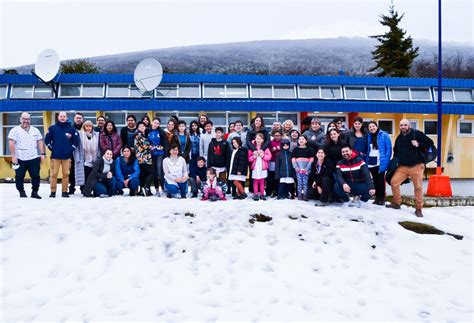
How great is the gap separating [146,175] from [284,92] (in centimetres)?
1173

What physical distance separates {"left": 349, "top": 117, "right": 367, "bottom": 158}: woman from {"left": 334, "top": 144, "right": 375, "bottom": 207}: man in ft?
1.96

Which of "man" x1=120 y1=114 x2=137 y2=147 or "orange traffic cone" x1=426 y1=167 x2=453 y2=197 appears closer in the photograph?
"man" x1=120 y1=114 x2=137 y2=147

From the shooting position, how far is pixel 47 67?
16609mm

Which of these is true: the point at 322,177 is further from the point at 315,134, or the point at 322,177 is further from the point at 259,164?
the point at 259,164

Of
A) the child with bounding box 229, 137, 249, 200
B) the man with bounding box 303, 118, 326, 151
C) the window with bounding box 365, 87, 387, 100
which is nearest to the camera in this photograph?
the man with bounding box 303, 118, 326, 151

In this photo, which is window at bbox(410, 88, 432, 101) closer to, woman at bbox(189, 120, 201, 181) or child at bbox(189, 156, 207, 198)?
woman at bbox(189, 120, 201, 181)

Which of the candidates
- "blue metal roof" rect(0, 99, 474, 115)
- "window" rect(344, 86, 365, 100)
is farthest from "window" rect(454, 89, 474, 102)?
"window" rect(344, 86, 365, 100)

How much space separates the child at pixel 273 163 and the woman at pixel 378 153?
183 centimetres

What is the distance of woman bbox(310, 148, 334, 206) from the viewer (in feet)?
23.2

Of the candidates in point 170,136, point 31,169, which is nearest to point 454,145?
point 170,136

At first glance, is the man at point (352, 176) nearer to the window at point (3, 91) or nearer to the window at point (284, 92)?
the window at point (284, 92)

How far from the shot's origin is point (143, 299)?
424 cm

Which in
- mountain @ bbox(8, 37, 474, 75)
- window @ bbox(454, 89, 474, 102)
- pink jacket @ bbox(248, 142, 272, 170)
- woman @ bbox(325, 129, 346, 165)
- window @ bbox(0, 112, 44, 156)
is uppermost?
mountain @ bbox(8, 37, 474, 75)

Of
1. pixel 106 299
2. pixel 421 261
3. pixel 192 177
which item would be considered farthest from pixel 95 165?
pixel 421 261
